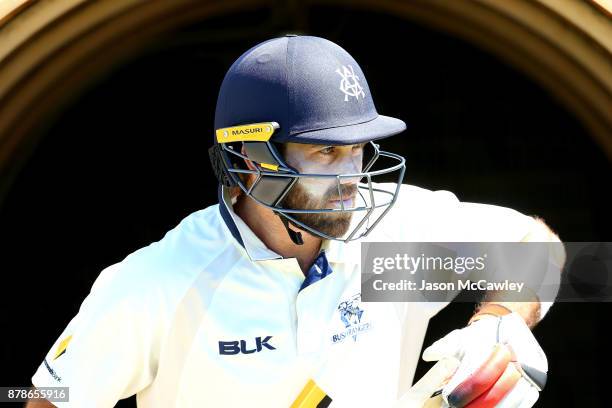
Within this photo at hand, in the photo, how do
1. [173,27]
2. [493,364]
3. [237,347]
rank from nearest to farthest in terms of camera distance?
[493,364], [237,347], [173,27]

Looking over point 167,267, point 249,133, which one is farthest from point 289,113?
point 167,267

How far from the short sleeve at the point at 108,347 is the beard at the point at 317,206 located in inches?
12.1

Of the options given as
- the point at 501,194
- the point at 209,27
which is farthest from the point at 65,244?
the point at 501,194

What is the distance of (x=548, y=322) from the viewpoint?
3449 millimetres

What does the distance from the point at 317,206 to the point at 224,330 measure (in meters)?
0.28

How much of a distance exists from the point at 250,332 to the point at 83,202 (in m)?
1.96

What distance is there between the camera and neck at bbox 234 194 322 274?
1744mm

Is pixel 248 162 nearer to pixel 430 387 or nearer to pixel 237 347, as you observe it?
pixel 237 347

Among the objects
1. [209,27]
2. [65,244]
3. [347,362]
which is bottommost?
[347,362]

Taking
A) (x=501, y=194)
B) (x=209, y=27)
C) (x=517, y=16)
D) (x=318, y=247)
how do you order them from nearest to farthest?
(x=318, y=247), (x=517, y=16), (x=209, y=27), (x=501, y=194)

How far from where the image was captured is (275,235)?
1744 mm

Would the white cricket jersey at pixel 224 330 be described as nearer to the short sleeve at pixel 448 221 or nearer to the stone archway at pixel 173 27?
the short sleeve at pixel 448 221

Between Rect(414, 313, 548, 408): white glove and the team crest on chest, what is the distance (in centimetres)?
16

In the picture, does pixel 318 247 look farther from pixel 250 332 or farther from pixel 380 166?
pixel 380 166
